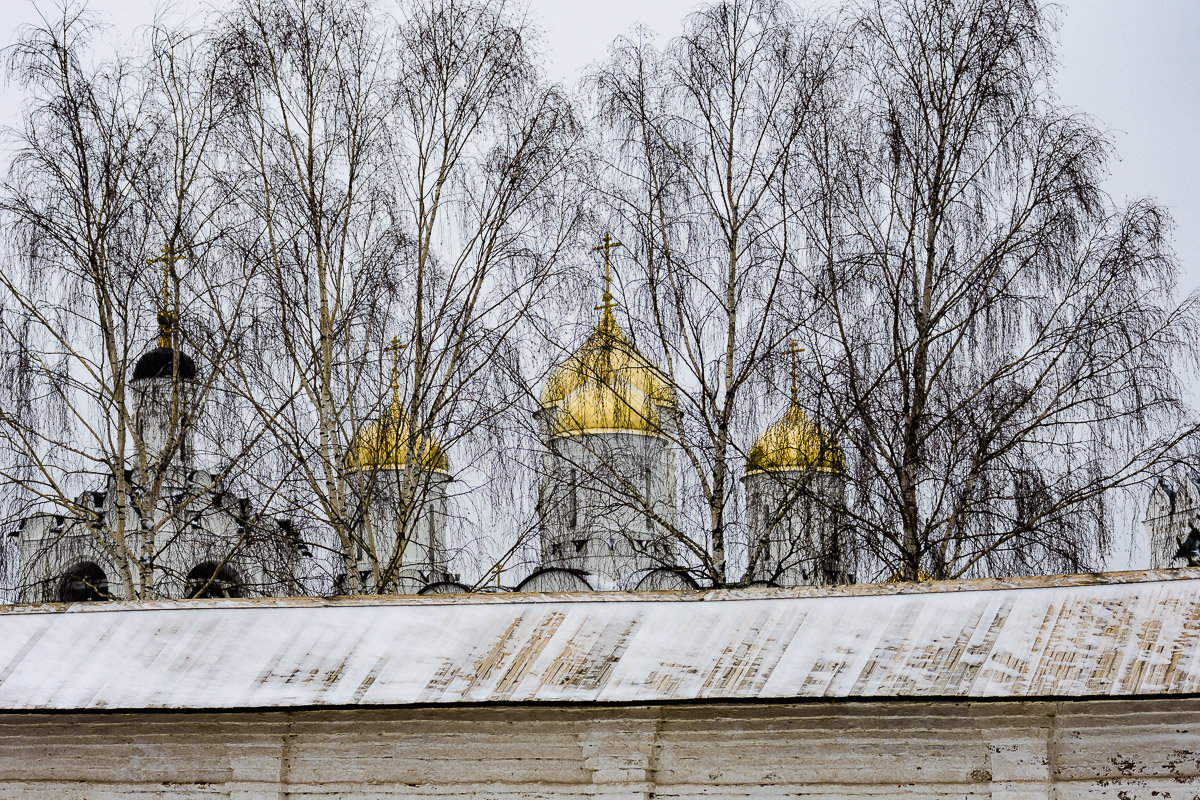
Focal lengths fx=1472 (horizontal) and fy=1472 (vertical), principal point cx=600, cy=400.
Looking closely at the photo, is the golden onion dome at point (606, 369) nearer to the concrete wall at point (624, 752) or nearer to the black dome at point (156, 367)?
the black dome at point (156, 367)

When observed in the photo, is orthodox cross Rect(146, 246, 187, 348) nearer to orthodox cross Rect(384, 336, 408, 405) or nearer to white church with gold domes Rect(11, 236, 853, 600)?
white church with gold domes Rect(11, 236, 853, 600)

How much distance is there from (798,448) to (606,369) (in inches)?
78.7

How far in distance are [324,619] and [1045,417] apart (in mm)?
7556

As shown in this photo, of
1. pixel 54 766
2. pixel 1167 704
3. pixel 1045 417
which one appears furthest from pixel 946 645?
pixel 1045 417

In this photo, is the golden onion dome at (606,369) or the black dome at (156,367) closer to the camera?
the golden onion dome at (606,369)

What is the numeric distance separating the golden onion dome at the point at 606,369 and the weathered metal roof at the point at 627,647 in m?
5.67

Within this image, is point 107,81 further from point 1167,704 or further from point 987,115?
point 1167,704

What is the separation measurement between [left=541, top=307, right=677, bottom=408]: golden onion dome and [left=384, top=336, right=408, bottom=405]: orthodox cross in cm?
145

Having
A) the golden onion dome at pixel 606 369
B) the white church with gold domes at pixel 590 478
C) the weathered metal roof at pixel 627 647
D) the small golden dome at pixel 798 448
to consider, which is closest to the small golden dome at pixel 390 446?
the white church with gold domes at pixel 590 478

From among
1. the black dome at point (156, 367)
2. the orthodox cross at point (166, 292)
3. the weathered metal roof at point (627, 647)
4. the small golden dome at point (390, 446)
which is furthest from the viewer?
the black dome at point (156, 367)

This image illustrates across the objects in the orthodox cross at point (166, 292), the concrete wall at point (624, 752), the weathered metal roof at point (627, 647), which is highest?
the orthodox cross at point (166, 292)

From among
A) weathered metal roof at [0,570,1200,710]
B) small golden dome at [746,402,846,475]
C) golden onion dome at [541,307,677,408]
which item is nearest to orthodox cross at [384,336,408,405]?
golden onion dome at [541,307,677,408]

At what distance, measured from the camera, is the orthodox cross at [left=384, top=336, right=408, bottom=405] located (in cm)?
1454

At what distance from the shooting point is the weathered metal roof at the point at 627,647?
7152 mm
